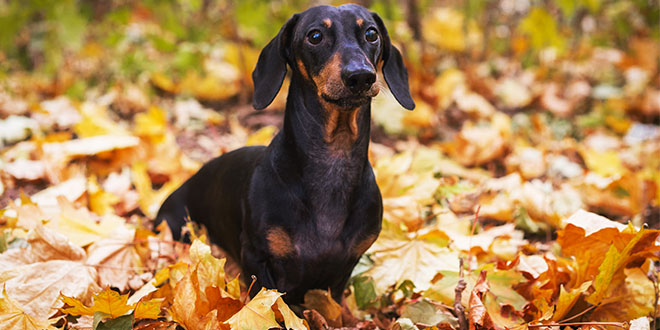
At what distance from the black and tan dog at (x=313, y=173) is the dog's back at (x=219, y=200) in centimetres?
3

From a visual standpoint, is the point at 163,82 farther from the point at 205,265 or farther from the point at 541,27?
the point at 541,27

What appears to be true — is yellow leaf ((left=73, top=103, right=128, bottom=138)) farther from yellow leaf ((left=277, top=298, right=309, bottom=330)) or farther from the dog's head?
yellow leaf ((left=277, top=298, right=309, bottom=330))

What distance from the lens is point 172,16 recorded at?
5.29 metres

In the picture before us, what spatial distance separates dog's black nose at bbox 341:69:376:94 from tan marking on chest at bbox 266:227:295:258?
513 millimetres

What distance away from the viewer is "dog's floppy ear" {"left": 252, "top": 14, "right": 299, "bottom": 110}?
6.43ft

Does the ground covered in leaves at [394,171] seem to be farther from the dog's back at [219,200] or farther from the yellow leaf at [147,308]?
the dog's back at [219,200]

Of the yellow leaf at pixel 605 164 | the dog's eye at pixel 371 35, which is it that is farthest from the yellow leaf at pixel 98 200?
the yellow leaf at pixel 605 164

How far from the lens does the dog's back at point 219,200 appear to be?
2.08 metres

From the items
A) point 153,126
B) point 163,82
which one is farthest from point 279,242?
point 163,82

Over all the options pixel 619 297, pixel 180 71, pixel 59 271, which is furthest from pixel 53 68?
pixel 619 297

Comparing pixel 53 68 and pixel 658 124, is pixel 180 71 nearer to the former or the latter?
pixel 53 68

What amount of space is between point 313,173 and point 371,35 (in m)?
0.51

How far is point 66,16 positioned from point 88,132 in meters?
1.13

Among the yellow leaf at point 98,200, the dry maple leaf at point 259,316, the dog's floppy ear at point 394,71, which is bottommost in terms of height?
the yellow leaf at point 98,200
